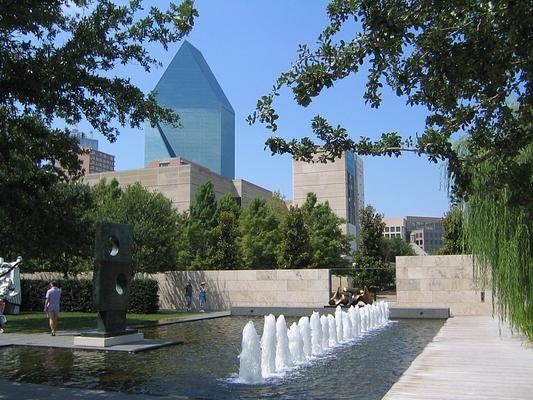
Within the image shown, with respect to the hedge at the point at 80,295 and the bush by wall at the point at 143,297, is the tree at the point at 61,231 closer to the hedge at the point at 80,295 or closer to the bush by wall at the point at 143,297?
the bush by wall at the point at 143,297

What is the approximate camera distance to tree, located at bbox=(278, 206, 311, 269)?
41.4 metres

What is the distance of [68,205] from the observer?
21500mm

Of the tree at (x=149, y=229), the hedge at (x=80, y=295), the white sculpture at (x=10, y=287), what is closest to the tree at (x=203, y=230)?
the tree at (x=149, y=229)

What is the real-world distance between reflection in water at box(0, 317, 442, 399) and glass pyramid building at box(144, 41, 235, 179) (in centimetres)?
13140

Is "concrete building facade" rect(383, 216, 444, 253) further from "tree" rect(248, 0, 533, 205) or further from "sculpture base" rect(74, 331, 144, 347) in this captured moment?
"tree" rect(248, 0, 533, 205)

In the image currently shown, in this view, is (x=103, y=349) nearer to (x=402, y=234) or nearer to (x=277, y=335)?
(x=277, y=335)

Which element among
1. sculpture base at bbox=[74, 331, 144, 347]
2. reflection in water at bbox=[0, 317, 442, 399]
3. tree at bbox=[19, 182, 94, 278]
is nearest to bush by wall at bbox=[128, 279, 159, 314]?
tree at bbox=[19, 182, 94, 278]

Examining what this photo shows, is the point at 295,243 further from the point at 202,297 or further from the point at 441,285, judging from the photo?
the point at 441,285

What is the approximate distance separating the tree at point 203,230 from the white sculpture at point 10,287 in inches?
651

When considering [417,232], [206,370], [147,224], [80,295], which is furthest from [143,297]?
[417,232]

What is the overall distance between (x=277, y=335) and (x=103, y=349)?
4924 millimetres

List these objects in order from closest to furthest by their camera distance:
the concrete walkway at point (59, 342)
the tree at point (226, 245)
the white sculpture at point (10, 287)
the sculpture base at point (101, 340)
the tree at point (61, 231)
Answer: the concrete walkway at point (59, 342)
the sculpture base at point (101, 340)
the tree at point (61, 231)
the white sculpture at point (10, 287)
the tree at point (226, 245)

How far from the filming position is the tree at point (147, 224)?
106 feet

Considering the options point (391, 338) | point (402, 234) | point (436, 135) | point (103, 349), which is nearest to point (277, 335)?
point (103, 349)
